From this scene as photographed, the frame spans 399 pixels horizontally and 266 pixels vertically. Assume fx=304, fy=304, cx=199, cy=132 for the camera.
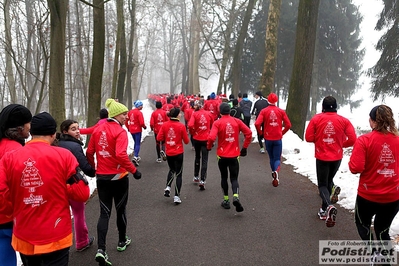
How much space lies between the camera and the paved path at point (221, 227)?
4.35m

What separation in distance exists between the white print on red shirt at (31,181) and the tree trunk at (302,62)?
35.6 ft

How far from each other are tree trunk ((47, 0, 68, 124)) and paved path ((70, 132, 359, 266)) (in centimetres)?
381

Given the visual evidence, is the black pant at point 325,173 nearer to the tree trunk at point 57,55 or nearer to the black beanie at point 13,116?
the black beanie at point 13,116

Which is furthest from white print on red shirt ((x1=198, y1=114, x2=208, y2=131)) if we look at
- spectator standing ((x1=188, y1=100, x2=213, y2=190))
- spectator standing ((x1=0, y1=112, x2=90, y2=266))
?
spectator standing ((x1=0, y1=112, x2=90, y2=266))

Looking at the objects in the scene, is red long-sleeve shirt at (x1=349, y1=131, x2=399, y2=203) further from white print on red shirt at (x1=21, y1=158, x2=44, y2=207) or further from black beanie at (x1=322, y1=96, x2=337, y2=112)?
white print on red shirt at (x1=21, y1=158, x2=44, y2=207)

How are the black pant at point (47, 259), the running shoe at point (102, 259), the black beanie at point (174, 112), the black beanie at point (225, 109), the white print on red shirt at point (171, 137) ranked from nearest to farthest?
1. the black pant at point (47, 259)
2. the running shoe at point (102, 259)
3. the black beanie at point (225, 109)
4. the white print on red shirt at point (171, 137)
5. the black beanie at point (174, 112)

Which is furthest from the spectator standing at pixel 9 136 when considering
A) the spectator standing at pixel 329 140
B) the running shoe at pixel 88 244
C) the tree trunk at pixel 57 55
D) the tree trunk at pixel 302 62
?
the tree trunk at pixel 302 62

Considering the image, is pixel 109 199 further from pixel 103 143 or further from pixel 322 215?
pixel 322 215

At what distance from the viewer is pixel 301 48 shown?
11.8 metres

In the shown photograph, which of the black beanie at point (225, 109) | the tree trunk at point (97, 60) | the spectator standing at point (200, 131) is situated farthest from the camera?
the tree trunk at point (97, 60)

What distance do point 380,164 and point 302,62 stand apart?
29.0ft

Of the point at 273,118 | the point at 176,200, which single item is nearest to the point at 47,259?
the point at 176,200

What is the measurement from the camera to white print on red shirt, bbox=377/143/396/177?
3.65 metres

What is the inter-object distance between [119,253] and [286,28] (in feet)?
85.9
